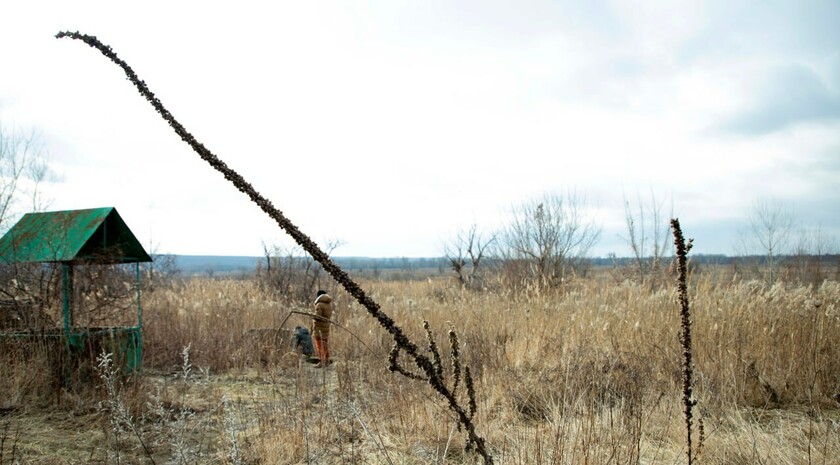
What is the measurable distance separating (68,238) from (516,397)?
208 inches

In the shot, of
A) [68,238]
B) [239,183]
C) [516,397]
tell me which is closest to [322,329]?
[68,238]

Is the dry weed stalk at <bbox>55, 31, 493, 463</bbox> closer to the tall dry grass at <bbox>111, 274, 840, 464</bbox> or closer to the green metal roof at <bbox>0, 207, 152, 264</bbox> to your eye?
the tall dry grass at <bbox>111, 274, 840, 464</bbox>

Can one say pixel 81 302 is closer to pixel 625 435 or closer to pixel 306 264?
pixel 625 435

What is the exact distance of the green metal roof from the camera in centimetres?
657

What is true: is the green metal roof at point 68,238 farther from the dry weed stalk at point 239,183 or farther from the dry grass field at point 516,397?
the dry weed stalk at point 239,183

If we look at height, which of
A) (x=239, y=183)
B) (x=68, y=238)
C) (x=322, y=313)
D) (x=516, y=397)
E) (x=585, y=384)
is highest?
(x=68, y=238)

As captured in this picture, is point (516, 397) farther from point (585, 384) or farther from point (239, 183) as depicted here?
point (239, 183)

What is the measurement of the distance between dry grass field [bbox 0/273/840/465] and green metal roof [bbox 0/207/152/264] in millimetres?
1157

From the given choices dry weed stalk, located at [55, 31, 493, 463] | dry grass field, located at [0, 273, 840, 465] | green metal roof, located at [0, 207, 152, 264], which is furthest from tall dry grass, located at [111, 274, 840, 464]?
green metal roof, located at [0, 207, 152, 264]

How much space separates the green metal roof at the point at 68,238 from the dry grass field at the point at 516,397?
3.80ft

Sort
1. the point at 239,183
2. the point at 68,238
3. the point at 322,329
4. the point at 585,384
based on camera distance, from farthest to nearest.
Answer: the point at 322,329 → the point at 68,238 → the point at 585,384 → the point at 239,183

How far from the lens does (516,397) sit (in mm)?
5457

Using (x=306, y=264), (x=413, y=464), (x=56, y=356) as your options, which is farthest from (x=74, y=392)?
(x=306, y=264)

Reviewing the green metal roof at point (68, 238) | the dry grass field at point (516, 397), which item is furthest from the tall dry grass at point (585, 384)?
the green metal roof at point (68, 238)
